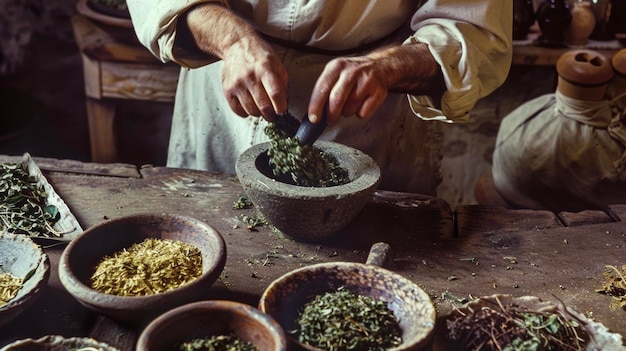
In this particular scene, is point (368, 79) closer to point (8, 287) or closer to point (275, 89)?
point (275, 89)

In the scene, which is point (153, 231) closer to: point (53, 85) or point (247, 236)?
point (247, 236)

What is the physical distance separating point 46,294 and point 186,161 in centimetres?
118

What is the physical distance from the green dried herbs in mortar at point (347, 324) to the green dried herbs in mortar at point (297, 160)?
448mm

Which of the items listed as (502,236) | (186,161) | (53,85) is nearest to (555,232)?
(502,236)

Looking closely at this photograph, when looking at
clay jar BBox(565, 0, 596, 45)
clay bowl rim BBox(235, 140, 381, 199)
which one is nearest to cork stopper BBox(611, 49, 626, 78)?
clay jar BBox(565, 0, 596, 45)

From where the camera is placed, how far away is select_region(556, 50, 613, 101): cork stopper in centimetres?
301

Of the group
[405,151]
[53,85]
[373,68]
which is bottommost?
[53,85]

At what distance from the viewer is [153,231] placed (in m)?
1.86

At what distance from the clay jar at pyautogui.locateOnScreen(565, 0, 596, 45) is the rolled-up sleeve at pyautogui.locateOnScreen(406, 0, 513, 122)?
1.84m

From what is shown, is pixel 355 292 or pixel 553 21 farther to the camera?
pixel 553 21

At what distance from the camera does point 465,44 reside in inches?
82.8

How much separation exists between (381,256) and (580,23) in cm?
268

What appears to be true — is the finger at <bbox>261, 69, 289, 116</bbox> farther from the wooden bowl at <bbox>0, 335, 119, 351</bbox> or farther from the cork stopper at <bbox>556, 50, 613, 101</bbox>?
the cork stopper at <bbox>556, 50, 613, 101</bbox>

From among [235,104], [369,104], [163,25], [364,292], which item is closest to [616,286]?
[364,292]
